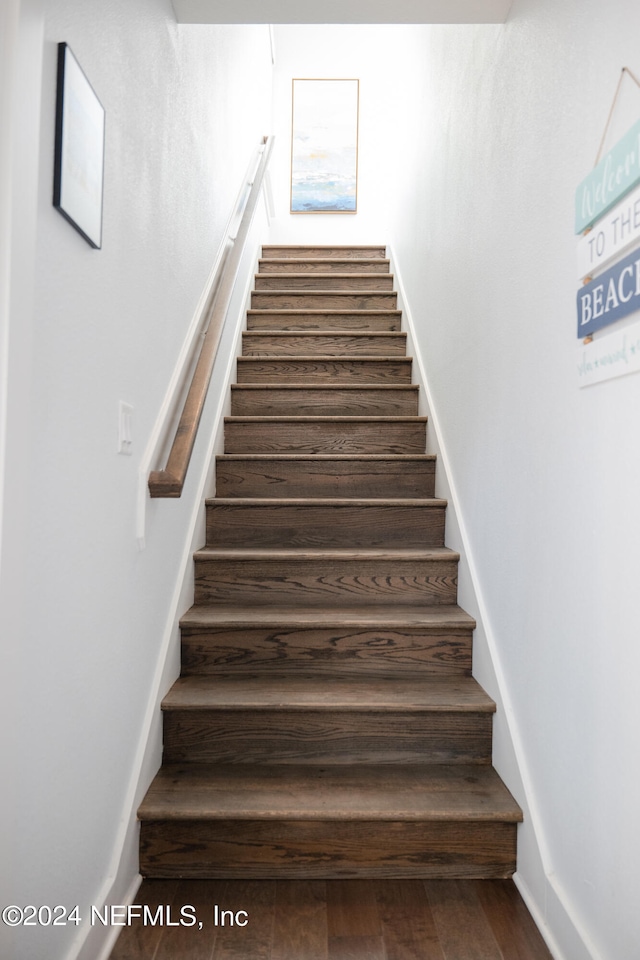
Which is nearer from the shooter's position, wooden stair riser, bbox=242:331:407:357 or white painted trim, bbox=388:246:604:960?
white painted trim, bbox=388:246:604:960

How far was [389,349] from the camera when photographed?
343cm

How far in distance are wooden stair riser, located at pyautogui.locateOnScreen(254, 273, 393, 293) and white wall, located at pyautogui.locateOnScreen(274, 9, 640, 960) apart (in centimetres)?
148

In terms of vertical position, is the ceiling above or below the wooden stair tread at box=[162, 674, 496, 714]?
above

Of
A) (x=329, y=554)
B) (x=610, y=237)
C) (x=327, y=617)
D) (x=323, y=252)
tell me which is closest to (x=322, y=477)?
(x=329, y=554)

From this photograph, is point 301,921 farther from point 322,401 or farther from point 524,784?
point 322,401

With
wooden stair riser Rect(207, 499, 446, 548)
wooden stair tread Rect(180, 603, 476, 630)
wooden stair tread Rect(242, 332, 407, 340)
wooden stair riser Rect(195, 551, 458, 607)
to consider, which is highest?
wooden stair tread Rect(242, 332, 407, 340)

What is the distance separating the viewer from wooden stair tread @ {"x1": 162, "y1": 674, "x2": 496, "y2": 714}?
69.7 inches

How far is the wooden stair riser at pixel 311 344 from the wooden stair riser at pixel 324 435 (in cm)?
67

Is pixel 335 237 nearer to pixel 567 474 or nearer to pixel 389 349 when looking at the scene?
pixel 389 349

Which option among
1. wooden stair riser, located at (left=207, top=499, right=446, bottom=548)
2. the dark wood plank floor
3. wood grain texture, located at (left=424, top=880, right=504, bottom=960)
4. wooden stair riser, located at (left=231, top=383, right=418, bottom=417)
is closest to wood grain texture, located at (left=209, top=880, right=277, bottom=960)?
the dark wood plank floor

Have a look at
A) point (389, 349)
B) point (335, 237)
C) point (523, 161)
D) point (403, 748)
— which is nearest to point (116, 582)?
point (403, 748)

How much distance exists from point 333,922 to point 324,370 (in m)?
2.33

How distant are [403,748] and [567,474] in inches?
36.4

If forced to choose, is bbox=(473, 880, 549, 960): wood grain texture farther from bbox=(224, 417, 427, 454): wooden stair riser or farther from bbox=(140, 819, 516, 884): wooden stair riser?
bbox=(224, 417, 427, 454): wooden stair riser
